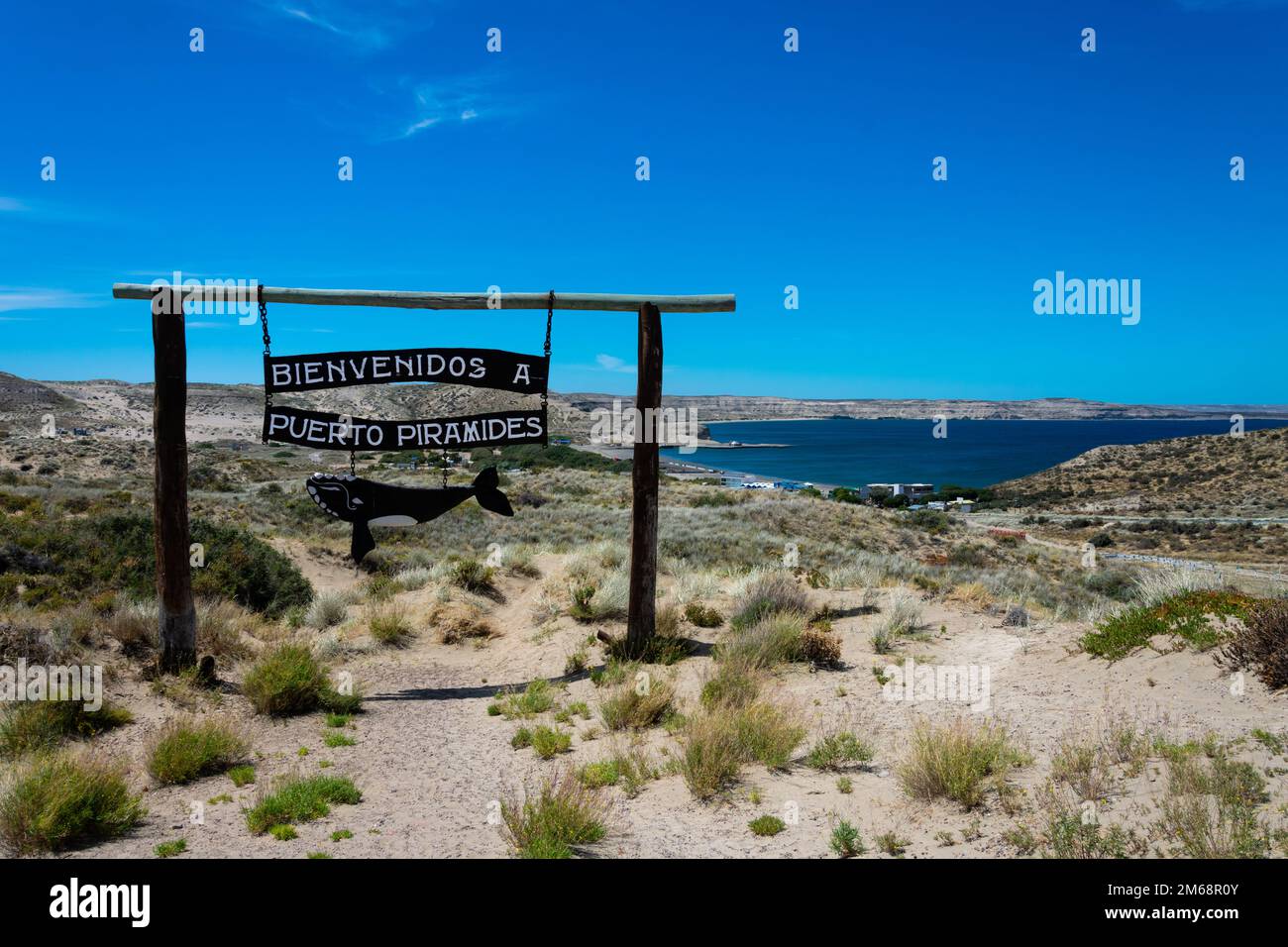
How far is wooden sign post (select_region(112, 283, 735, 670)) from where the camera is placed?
282 inches

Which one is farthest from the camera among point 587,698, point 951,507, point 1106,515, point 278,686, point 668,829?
point 951,507

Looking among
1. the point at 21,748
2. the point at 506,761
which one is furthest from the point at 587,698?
the point at 21,748

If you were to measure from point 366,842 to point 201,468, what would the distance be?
33128 mm

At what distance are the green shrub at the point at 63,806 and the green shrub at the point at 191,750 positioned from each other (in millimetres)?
660

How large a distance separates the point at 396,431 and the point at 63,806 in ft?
14.1

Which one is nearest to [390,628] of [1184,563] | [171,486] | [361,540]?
[361,540]

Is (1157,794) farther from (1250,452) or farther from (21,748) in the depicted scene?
(1250,452)

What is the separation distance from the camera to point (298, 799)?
15.6 feet

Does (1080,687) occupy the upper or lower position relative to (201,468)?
lower

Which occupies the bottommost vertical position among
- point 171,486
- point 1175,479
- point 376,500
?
point 1175,479

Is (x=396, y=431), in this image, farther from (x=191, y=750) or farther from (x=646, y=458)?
(x=191, y=750)

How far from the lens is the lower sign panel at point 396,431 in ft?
24.8

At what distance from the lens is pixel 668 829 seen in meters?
4.55

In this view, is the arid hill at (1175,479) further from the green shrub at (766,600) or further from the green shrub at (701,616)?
the green shrub at (701,616)
